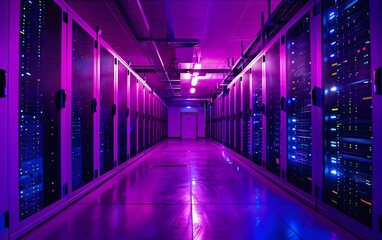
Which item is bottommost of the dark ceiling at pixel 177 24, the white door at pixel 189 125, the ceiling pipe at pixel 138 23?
the white door at pixel 189 125

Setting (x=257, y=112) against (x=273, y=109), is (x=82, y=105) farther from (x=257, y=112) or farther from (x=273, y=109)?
(x=257, y=112)

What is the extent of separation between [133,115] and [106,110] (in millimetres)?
2146

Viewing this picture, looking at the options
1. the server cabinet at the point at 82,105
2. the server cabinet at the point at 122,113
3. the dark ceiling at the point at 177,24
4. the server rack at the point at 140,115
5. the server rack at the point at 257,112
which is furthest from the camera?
the server rack at the point at 140,115

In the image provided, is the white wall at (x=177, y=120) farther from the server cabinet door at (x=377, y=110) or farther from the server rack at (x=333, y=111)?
the server cabinet door at (x=377, y=110)

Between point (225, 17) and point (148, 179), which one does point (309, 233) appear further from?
point (225, 17)

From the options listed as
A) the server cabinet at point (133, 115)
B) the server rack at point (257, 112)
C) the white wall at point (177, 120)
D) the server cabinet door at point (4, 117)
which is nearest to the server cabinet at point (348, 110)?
the server rack at point (257, 112)

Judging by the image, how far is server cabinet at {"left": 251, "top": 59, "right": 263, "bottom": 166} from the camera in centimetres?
416

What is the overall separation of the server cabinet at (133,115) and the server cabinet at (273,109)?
318cm

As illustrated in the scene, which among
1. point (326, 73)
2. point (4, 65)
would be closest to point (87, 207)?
point (4, 65)

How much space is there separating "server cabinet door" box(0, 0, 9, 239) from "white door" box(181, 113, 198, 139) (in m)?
17.1

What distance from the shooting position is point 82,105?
109 inches

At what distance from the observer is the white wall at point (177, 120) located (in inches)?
736

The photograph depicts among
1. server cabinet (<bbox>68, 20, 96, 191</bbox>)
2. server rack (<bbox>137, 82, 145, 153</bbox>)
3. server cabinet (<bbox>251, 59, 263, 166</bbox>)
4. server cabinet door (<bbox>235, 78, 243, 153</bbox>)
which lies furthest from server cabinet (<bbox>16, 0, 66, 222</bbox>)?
server cabinet door (<bbox>235, 78, 243, 153</bbox>)

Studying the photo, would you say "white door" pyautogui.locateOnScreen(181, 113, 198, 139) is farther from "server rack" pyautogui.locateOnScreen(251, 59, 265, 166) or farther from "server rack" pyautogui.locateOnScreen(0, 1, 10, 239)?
"server rack" pyautogui.locateOnScreen(0, 1, 10, 239)
